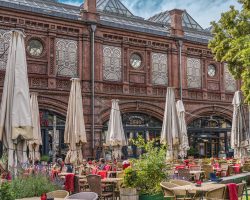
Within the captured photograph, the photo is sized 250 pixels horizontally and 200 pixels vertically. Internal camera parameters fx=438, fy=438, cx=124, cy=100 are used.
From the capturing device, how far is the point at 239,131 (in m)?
19.3

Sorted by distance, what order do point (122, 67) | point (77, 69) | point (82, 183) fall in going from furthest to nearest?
point (122, 67)
point (77, 69)
point (82, 183)

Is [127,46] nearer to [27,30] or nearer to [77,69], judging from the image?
[77,69]

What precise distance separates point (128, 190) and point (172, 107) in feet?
37.2

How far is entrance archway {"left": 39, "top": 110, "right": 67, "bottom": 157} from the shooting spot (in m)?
24.7

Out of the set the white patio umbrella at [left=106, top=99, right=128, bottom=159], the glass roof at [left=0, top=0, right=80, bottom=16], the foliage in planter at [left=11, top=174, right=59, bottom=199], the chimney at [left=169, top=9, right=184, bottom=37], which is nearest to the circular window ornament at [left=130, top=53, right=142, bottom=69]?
the chimney at [left=169, top=9, right=184, bottom=37]

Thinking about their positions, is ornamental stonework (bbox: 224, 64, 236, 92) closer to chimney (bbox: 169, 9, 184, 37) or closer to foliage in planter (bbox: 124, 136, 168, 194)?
chimney (bbox: 169, 9, 184, 37)

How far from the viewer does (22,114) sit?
11336 mm

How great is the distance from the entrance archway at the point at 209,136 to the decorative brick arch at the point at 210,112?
0.32 meters

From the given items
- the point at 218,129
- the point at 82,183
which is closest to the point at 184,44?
the point at 218,129

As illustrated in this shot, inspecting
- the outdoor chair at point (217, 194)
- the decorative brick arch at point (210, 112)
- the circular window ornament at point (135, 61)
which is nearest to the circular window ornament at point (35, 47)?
the circular window ornament at point (135, 61)

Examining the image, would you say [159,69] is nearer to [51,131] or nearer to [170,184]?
[51,131]

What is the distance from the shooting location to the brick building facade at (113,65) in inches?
980

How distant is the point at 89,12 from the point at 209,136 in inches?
515

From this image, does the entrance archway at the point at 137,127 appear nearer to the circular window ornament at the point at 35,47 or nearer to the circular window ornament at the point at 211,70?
the circular window ornament at the point at 211,70
